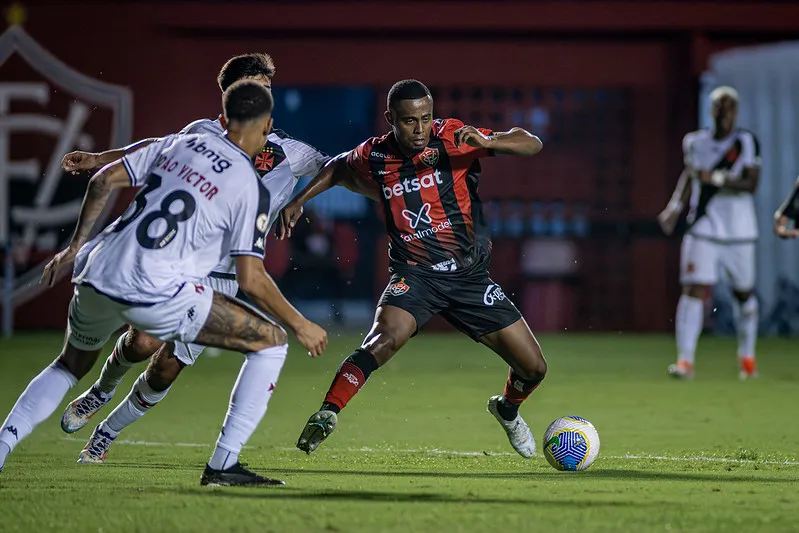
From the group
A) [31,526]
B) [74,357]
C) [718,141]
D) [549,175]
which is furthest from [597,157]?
[31,526]

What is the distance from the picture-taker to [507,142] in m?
7.32

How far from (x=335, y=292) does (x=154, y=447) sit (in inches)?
433

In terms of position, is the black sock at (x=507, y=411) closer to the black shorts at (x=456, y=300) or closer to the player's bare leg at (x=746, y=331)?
the black shorts at (x=456, y=300)

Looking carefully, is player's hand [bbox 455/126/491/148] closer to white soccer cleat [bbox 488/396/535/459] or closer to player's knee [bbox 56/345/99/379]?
white soccer cleat [bbox 488/396/535/459]

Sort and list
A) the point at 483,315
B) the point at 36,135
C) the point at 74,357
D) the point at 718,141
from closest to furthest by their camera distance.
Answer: the point at 74,357 → the point at 483,315 → the point at 718,141 → the point at 36,135

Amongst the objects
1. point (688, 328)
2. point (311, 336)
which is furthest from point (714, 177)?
point (311, 336)

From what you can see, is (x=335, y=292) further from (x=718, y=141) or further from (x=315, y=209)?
(x=718, y=141)

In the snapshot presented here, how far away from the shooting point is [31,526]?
498 cm

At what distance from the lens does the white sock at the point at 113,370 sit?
23.6 ft

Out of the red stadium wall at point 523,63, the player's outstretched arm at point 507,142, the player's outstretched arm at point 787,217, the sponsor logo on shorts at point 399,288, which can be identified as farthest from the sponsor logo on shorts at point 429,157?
the red stadium wall at point 523,63

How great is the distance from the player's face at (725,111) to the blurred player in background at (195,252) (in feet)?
25.1

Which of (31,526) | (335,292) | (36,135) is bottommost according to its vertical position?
(335,292)

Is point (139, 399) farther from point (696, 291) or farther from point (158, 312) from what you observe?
point (696, 291)

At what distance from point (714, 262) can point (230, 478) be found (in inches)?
315
